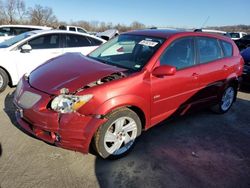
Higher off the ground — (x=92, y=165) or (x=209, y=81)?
(x=209, y=81)

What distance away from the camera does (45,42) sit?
701cm

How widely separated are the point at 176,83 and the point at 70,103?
1735 mm

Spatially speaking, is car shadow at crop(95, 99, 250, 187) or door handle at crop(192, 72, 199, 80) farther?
door handle at crop(192, 72, 199, 80)

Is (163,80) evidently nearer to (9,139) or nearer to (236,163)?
(236,163)

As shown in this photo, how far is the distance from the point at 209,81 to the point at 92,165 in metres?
2.63

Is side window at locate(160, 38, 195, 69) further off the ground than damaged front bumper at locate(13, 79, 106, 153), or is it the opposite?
side window at locate(160, 38, 195, 69)

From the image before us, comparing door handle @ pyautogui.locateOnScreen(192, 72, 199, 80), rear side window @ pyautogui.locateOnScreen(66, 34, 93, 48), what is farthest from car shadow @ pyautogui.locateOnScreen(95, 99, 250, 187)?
rear side window @ pyautogui.locateOnScreen(66, 34, 93, 48)

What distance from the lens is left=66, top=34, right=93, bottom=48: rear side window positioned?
7.41 meters

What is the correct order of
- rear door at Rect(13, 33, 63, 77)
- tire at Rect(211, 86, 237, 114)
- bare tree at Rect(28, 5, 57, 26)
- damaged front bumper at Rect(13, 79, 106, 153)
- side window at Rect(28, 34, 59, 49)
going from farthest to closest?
bare tree at Rect(28, 5, 57, 26) < side window at Rect(28, 34, 59, 49) < rear door at Rect(13, 33, 63, 77) < tire at Rect(211, 86, 237, 114) < damaged front bumper at Rect(13, 79, 106, 153)

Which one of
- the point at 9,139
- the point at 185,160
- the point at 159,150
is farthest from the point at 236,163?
the point at 9,139

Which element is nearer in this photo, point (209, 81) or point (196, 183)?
point (196, 183)

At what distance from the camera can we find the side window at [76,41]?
7.41 meters

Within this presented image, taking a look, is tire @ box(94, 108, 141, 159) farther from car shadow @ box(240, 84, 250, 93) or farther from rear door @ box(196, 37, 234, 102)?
car shadow @ box(240, 84, 250, 93)

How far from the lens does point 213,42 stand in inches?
200
